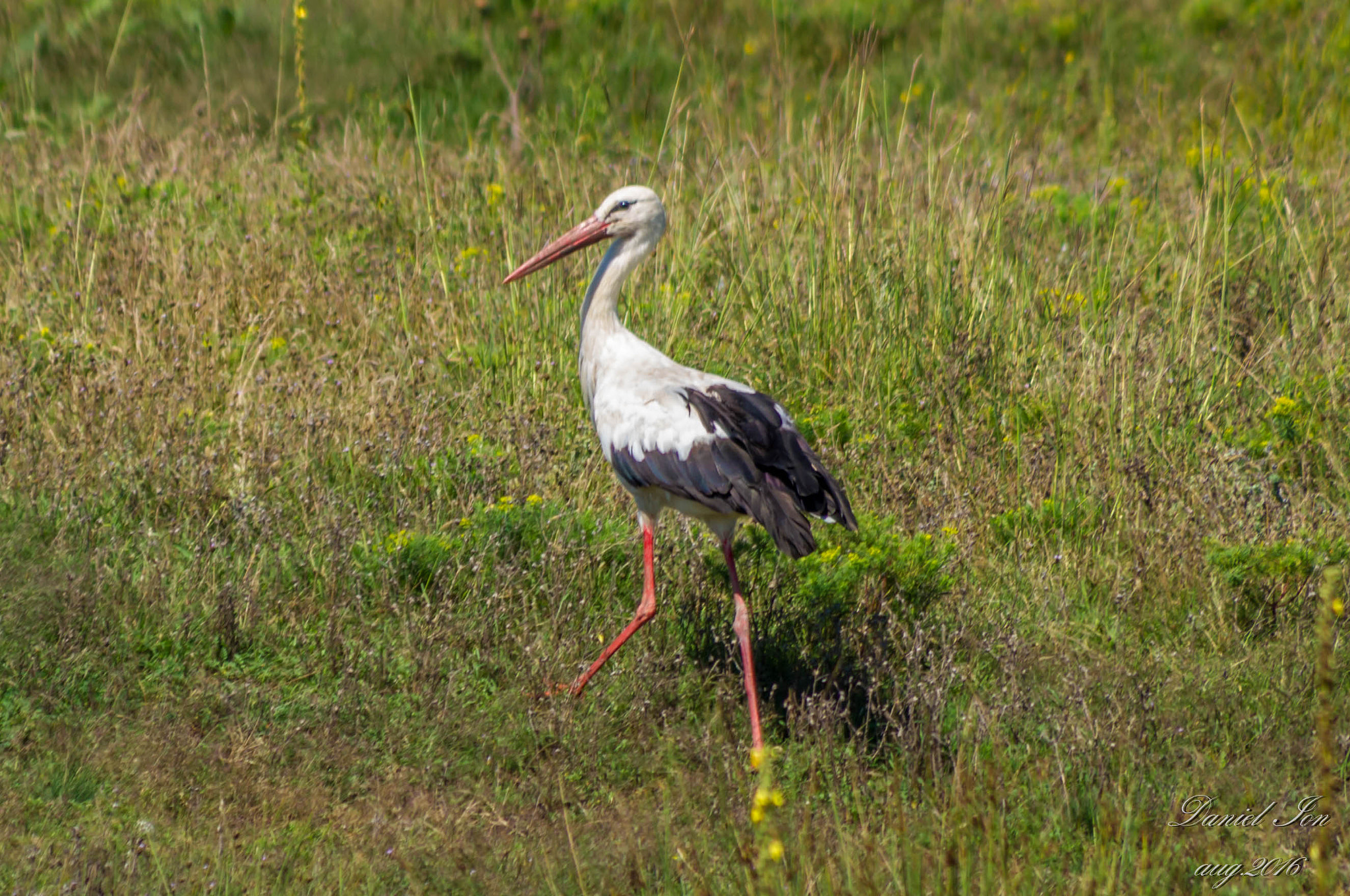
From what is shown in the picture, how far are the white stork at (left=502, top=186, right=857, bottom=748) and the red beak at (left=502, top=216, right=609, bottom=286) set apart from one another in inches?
5.5

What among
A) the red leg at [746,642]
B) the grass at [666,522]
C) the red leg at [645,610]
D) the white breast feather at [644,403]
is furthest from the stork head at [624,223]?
the red leg at [746,642]

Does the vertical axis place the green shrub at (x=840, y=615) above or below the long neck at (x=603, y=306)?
below

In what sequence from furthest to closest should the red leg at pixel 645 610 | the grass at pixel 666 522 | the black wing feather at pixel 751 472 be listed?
the red leg at pixel 645 610
the black wing feather at pixel 751 472
the grass at pixel 666 522

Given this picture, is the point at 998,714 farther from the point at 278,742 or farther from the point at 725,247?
the point at 725,247

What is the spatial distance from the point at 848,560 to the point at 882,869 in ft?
4.13

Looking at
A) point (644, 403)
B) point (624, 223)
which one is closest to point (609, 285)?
point (624, 223)

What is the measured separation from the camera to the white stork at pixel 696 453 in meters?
4.03

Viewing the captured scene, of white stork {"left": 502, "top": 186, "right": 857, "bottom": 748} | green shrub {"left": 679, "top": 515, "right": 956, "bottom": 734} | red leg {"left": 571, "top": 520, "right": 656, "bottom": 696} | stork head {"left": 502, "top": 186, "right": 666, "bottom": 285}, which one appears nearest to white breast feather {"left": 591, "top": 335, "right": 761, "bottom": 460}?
white stork {"left": 502, "top": 186, "right": 857, "bottom": 748}

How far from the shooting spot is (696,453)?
4145mm

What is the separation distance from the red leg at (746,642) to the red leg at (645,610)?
249mm

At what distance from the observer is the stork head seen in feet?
16.1

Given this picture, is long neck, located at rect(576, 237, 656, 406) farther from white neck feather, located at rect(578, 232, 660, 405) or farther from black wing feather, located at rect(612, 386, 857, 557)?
black wing feather, located at rect(612, 386, 857, 557)

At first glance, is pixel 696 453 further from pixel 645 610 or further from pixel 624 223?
pixel 624 223

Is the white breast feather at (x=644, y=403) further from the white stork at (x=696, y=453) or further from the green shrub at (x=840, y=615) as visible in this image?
the green shrub at (x=840, y=615)
